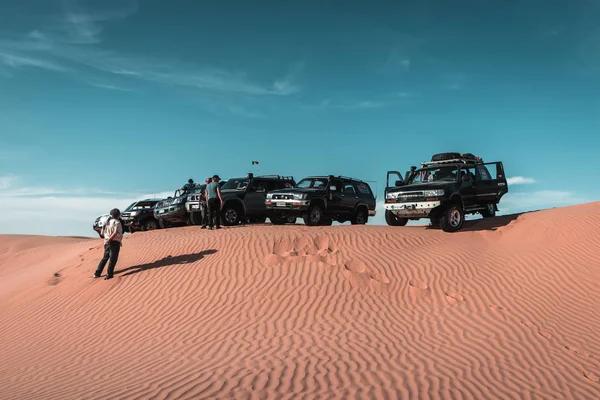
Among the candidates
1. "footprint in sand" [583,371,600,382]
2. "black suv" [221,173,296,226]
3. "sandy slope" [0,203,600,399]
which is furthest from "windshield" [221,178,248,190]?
"footprint in sand" [583,371,600,382]

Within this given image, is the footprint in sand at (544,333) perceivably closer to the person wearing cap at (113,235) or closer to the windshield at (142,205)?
the person wearing cap at (113,235)

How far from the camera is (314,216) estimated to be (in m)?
16.6

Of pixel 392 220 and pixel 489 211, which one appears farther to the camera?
pixel 489 211

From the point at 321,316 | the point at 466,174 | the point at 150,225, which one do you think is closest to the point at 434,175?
the point at 466,174

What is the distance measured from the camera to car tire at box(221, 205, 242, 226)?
18000 millimetres

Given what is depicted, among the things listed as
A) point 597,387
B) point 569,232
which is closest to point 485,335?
point 597,387

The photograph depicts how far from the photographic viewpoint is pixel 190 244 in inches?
594

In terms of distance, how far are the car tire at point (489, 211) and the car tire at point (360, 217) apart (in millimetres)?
4500

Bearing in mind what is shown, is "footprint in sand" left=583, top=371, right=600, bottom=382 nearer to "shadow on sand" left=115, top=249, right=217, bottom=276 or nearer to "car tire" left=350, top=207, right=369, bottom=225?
"shadow on sand" left=115, top=249, right=217, bottom=276

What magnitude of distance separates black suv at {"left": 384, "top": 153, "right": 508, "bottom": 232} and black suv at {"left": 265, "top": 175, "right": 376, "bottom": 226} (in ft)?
4.58

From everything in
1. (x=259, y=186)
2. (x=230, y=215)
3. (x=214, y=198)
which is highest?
(x=259, y=186)

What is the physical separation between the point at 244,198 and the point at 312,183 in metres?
2.77

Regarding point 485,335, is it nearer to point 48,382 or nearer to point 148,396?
point 148,396

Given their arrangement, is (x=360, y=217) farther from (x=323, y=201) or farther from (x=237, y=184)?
(x=237, y=184)
